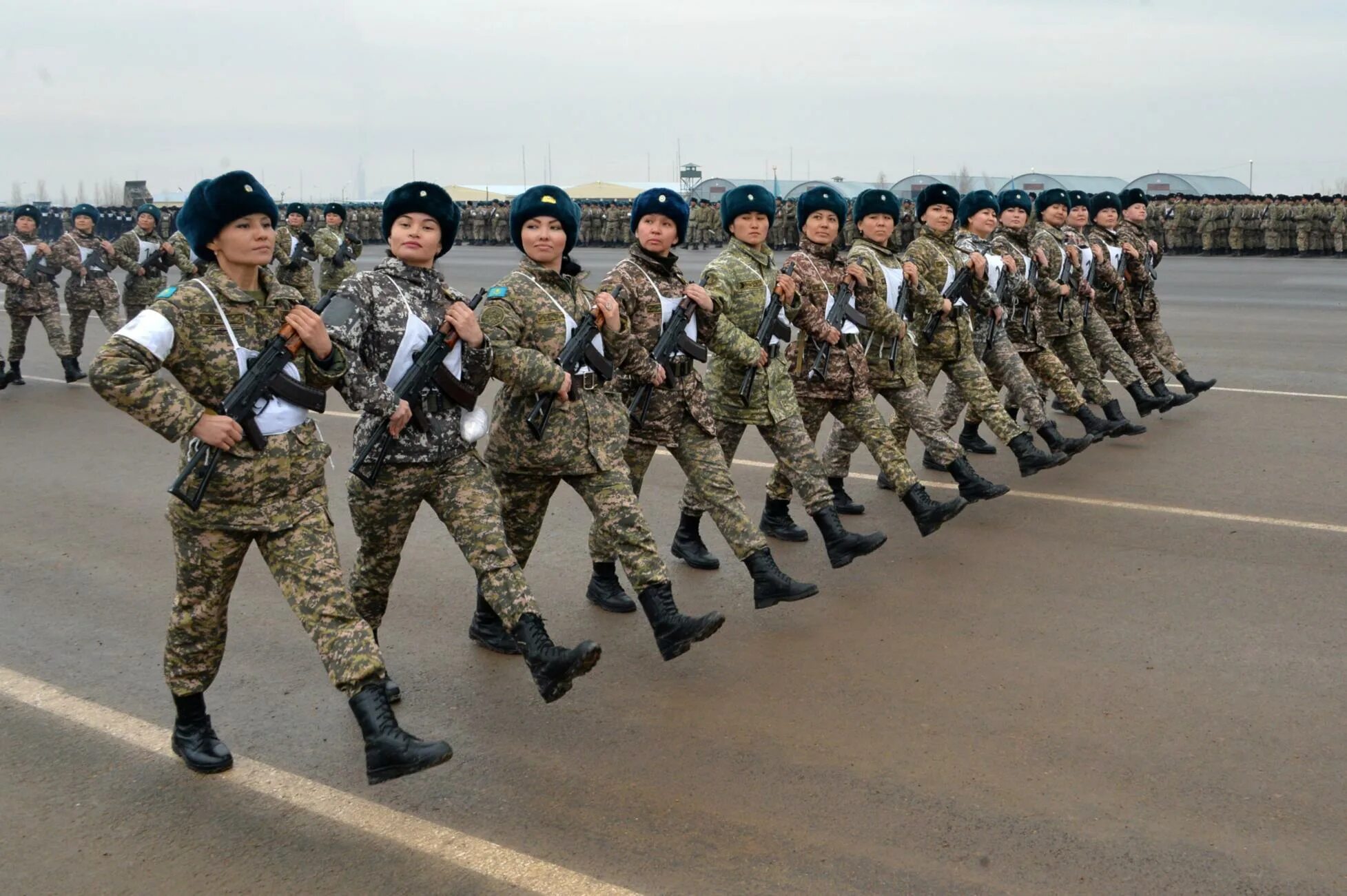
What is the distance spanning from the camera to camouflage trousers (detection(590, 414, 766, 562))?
215 inches

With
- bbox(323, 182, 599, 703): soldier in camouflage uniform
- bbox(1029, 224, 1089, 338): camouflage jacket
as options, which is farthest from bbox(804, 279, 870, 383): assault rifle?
bbox(1029, 224, 1089, 338): camouflage jacket

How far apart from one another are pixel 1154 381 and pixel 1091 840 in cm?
721

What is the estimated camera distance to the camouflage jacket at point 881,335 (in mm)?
6992

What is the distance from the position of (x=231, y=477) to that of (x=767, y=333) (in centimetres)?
307

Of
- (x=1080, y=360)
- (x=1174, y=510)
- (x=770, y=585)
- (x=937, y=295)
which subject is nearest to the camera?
(x=770, y=585)

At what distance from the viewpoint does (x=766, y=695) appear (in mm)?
4812

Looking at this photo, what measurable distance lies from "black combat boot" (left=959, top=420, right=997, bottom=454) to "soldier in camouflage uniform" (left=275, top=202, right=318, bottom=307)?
26.2 ft

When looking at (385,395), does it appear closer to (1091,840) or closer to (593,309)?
(593,309)

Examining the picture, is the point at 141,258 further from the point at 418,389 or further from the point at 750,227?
the point at 418,389

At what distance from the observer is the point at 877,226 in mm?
7176

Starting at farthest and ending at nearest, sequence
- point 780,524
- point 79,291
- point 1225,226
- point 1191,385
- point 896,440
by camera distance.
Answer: point 1225,226
point 79,291
point 1191,385
point 896,440
point 780,524

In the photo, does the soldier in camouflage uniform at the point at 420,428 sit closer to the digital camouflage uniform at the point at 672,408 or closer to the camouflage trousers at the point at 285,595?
the camouflage trousers at the point at 285,595

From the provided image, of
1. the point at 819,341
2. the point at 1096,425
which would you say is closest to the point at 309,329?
the point at 819,341

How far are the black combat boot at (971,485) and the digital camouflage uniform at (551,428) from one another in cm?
248
